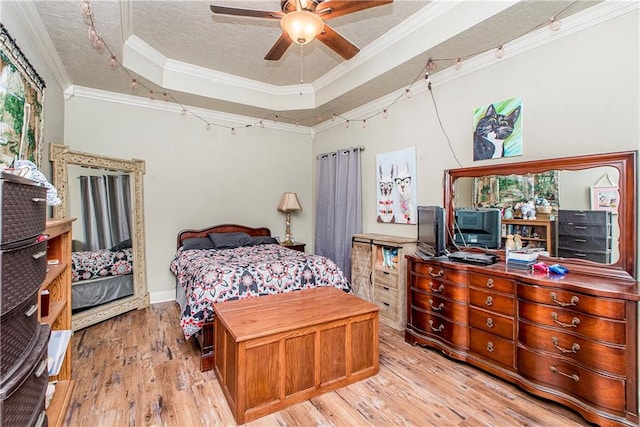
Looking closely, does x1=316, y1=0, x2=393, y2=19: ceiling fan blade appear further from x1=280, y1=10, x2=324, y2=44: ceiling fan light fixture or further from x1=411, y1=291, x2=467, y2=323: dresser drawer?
x1=411, y1=291, x2=467, y2=323: dresser drawer

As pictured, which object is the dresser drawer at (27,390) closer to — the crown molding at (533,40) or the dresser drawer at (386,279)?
the dresser drawer at (386,279)

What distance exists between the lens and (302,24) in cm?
192

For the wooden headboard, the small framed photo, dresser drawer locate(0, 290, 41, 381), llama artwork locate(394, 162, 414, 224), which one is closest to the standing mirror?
the wooden headboard

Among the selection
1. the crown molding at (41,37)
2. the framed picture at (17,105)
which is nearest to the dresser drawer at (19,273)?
the framed picture at (17,105)

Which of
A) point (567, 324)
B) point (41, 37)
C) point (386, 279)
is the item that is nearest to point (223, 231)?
point (386, 279)

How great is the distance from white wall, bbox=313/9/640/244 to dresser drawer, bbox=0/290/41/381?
324 centimetres

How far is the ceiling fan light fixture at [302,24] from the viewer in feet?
6.19

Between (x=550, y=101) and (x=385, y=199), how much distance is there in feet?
6.46

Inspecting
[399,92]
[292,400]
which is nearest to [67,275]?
[292,400]

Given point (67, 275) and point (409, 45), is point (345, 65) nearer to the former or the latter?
point (409, 45)

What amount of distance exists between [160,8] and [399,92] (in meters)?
2.57

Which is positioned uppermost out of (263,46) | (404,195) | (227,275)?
(263,46)

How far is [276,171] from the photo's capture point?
5.18m

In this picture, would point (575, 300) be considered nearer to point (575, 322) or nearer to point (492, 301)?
point (575, 322)
